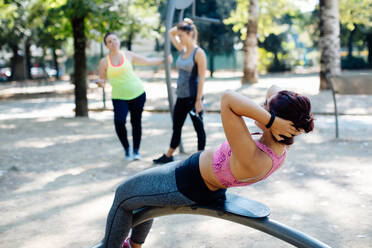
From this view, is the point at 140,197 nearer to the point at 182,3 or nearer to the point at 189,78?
the point at 189,78

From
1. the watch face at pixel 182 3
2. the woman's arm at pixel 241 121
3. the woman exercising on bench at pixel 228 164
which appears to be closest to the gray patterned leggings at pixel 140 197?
the woman exercising on bench at pixel 228 164

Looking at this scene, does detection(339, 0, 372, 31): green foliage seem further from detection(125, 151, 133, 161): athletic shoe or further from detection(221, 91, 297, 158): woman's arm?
detection(221, 91, 297, 158): woman's arm

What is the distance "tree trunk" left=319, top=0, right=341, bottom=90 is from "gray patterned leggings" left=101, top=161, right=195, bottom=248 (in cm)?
1317

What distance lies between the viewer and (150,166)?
5961mm

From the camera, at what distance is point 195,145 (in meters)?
7.47

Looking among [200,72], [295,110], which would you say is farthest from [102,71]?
[295,110]

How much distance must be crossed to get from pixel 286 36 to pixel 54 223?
36432mm

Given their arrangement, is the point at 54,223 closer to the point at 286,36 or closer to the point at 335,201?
the point at 335,201

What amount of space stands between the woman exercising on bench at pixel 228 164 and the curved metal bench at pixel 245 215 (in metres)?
0.06

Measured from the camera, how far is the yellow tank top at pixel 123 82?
6090mm

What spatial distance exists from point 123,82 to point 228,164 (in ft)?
12.9

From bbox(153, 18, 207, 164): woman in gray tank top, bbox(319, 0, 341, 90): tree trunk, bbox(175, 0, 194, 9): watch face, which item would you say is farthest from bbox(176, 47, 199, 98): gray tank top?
bbox(319, 0, 341, 90): tree trunk

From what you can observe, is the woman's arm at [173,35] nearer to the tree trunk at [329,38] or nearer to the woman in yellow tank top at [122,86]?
the woman in yellow tank top at [122,86]

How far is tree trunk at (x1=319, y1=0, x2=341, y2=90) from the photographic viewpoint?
14.9 meters
